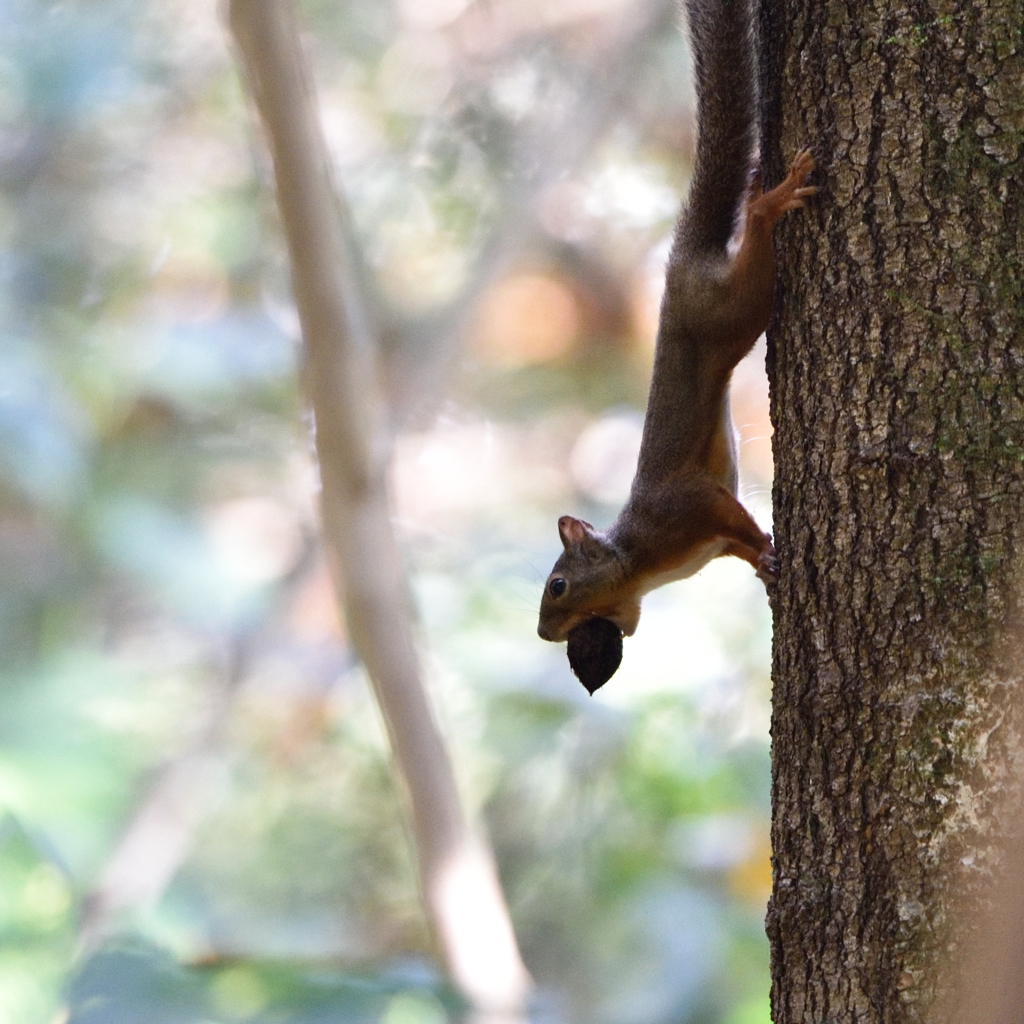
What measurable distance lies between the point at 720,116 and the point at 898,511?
1238mm

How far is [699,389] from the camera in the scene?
3131 mm

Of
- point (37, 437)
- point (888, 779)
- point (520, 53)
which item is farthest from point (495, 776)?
→ point (888, 779)

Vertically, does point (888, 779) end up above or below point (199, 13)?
below

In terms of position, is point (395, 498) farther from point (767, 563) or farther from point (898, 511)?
point (898, 511)

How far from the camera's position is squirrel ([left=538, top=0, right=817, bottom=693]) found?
8.84 ft

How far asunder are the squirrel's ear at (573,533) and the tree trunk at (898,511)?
1468 mm

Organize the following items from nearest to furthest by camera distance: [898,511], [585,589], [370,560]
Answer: [898,511]
[585,589]
[370,560]

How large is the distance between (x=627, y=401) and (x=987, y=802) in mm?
6557

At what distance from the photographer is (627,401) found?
820 cm

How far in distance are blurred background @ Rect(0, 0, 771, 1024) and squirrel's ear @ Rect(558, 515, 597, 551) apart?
77cm

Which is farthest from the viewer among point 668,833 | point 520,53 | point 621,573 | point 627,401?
point 627,401

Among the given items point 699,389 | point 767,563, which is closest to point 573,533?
point 699,389

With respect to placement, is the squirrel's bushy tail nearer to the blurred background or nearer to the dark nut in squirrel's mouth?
the dark nut in squirrel's mouth

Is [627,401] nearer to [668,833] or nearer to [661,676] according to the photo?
[661,676]
